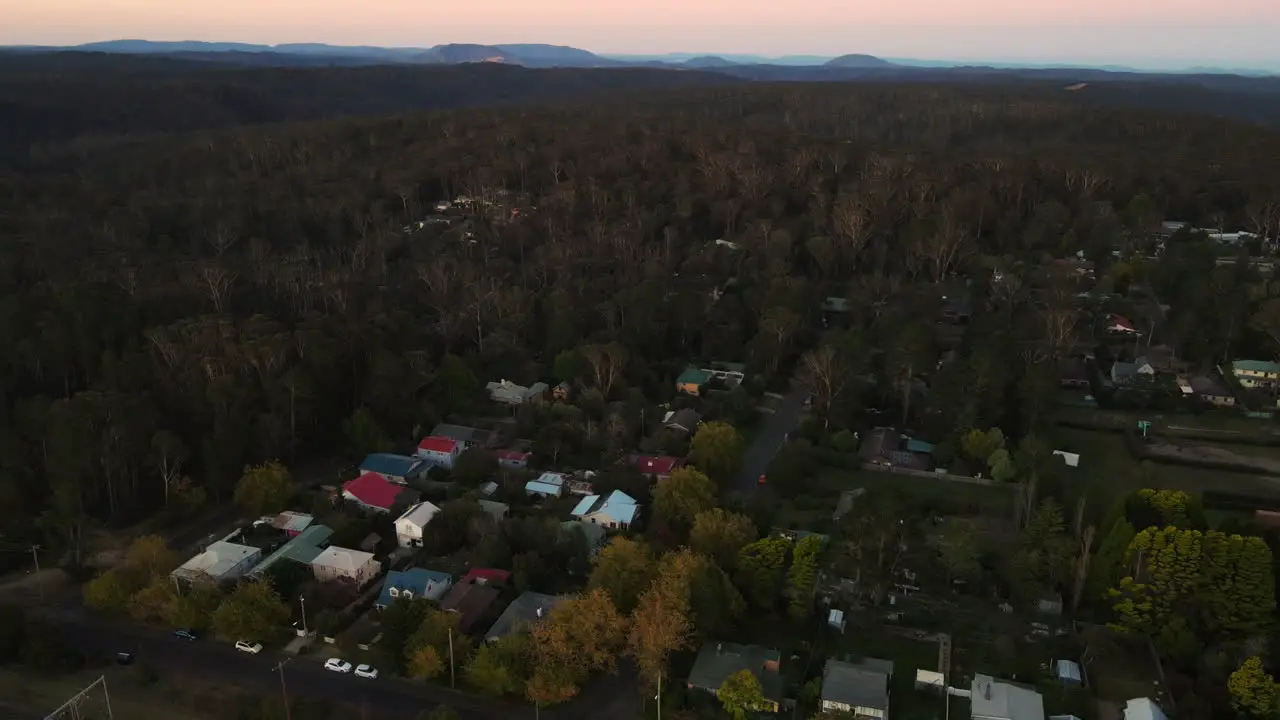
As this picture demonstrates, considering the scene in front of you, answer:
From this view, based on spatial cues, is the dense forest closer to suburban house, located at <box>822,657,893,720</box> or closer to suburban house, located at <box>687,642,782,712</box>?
suburban house, located at <box>822,657,893,720</box>

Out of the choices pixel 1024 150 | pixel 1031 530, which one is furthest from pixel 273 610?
pixel 1024 150

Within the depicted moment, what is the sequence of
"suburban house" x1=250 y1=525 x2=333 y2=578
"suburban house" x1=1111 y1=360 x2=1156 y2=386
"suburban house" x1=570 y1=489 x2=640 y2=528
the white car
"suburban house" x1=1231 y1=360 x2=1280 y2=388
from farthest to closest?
"suburban house" x1=1111 y1=360 x2=1156 y2=386 → "suburban house" x1=1231 y1=360 x2=1280 y2=388 → "suburban house" x1=570 y1=489 x2=640 y2=528 → "suburban house" x1=250 y1=525 x2=333 y2=578 → the white car

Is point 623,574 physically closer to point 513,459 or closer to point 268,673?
point 268,673

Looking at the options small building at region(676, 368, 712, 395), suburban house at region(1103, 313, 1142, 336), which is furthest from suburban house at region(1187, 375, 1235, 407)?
small building at region(676, 368, 712, 395)

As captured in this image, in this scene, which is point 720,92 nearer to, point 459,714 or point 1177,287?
point 1177,287

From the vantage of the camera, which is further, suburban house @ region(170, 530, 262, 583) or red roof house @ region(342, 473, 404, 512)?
red roof house @ region(342, 473, 404, 512)

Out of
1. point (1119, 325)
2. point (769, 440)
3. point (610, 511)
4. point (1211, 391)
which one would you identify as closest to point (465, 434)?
point (610, 511)

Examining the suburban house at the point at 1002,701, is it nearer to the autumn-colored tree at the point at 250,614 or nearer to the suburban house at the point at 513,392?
the autumn-colored tree at the point at 250,614
